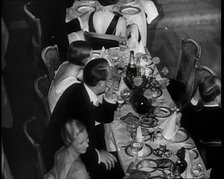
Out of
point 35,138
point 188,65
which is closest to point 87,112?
point 35,138

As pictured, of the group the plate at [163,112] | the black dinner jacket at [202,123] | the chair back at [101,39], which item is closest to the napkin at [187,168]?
the plate at [163,112]

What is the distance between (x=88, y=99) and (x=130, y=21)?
2.09 m

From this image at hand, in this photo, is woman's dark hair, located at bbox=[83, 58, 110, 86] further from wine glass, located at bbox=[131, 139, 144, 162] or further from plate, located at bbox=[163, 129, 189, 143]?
plate, located at bbox=[163, 129, 189, 143]

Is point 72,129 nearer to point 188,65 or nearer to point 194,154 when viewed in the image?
point 194,154

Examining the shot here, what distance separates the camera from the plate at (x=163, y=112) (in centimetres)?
448

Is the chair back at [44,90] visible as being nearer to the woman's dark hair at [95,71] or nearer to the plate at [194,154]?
the woman's dark hair at [95,71]

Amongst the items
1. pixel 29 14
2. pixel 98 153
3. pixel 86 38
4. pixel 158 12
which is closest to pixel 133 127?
pixel 98 153

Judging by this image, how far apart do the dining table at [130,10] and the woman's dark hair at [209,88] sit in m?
1.31

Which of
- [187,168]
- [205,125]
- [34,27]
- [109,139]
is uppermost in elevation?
[34,27]

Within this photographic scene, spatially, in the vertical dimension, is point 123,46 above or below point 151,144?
above

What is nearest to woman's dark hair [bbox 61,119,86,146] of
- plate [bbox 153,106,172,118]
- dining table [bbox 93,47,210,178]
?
dining table [bbox 93,47,210,178]

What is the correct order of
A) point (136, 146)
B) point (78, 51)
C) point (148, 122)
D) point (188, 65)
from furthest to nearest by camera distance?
1. point (188, 65)
2. point (148, 122)
3. point (136, 146)
4. point (78, 51)

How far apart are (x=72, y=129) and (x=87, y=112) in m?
0.30

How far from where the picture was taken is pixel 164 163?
12.9 ft
